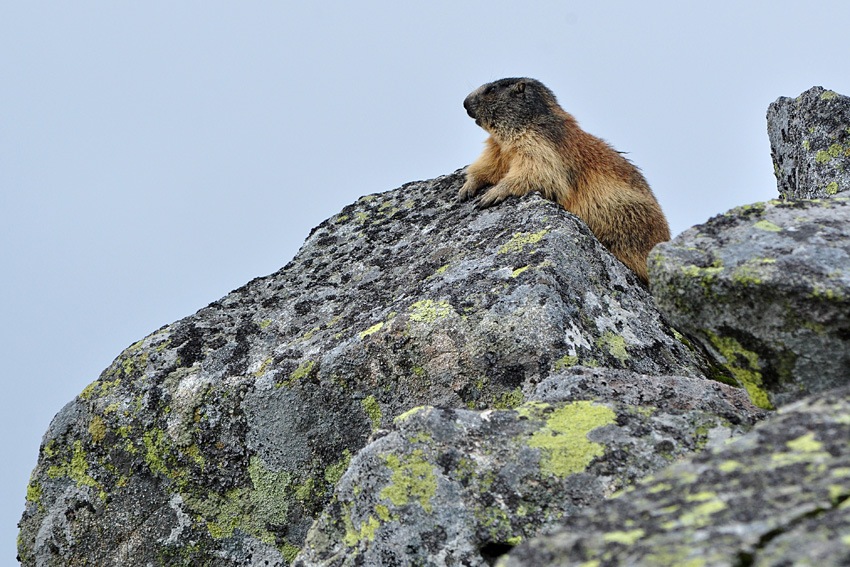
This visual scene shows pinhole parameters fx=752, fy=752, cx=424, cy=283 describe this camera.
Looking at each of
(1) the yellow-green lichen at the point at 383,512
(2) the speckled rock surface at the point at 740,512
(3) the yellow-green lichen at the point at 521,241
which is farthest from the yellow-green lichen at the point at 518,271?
(2) the speckled rock surface at the point at 740,512

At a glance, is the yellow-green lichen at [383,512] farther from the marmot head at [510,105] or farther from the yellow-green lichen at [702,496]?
the marmot head at [510,105]

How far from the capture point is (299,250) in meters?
7.95

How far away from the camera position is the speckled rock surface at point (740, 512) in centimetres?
195

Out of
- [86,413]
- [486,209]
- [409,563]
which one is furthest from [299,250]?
[409,563]

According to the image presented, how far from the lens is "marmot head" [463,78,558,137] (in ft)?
30.3

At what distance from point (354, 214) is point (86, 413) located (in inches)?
138

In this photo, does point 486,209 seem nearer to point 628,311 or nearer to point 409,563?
point 628,311

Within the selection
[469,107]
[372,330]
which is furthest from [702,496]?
[469,107]

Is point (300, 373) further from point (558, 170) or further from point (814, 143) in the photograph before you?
point (814, 143)

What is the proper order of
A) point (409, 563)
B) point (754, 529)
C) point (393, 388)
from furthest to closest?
point (393, 388)
point (409, 563)
point (754, 529)

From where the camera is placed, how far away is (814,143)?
322 inches

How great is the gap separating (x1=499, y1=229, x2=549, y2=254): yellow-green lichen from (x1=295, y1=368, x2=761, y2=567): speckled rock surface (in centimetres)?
224

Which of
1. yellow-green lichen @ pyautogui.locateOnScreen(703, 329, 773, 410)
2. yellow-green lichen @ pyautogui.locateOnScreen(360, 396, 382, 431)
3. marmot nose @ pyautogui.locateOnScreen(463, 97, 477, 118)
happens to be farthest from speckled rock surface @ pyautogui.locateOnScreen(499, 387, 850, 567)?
marmot nose @ pyautogui.locateOnScreen(463, 97, 477, 118)

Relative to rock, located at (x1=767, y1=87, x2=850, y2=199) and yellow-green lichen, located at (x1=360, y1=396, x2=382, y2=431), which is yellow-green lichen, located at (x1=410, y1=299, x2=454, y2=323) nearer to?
yellow-green lichen, located at (x1=360, y1=396, x2=382, y2=431)
